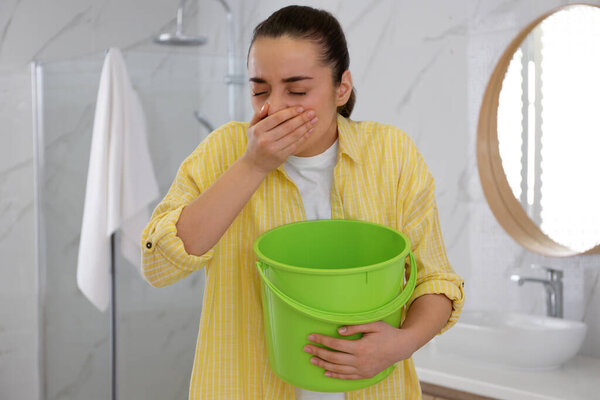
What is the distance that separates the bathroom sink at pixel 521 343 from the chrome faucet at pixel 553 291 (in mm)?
29

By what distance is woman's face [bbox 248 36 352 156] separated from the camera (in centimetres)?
90

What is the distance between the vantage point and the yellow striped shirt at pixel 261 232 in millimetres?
960

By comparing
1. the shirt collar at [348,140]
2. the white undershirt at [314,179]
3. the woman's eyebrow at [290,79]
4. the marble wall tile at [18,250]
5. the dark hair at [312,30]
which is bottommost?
the marble wall tile at [18,250]

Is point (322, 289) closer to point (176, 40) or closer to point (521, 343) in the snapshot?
point (521, 343)

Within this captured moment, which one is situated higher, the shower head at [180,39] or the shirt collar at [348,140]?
the shower head at [180,39]

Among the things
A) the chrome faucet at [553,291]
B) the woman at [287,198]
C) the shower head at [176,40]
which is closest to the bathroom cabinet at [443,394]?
the chrome faucet at [553,291]

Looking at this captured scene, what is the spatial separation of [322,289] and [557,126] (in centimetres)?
124

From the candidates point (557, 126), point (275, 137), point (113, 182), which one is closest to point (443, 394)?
point (557, 126)

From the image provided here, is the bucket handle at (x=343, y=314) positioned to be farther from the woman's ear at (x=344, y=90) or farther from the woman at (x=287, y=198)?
the woman's ear at (x=344, y=90)

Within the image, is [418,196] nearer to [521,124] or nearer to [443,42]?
[521,124]

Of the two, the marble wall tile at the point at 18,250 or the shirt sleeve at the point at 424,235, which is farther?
the marble wall tile at the point at 18,250

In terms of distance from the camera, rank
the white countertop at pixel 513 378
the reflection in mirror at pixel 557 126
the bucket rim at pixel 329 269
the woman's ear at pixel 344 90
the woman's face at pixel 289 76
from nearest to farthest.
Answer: the bucket rim at pixel 329 269 < the woman's face at pixel 289 76 < the woman's ear at pixel 344 90 < the white countertop at pixel 513 378 < the reflection in mirror at pixel 557 126

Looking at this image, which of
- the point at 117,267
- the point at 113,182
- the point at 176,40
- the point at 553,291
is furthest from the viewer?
the point at 176,40

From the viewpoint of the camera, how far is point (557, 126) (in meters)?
1.79
